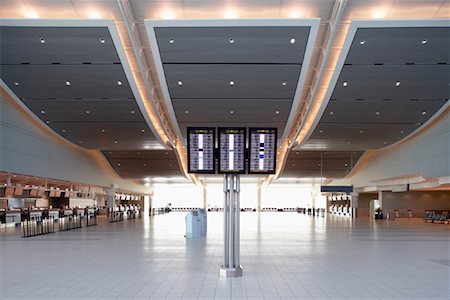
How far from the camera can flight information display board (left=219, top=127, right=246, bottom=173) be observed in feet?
29.1

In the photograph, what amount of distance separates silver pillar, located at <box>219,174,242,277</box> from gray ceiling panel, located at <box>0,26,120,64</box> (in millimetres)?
8039

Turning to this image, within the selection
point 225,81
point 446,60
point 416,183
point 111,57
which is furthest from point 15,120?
point 416,183

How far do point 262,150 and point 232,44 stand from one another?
7151 mm

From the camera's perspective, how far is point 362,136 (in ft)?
88.1

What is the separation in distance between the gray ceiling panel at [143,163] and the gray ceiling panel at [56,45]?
18.4m

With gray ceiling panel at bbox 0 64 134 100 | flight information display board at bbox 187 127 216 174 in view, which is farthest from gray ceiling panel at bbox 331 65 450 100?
flight information display board at bbox 187 127 216 174

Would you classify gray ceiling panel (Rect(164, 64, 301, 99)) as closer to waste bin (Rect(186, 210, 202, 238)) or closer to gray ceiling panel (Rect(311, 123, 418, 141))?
waste bin (Rect(186, 210, 202, 238))

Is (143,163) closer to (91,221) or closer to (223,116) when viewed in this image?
(91,221)

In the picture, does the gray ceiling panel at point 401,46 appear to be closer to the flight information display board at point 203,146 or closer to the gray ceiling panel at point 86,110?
the flight information display board at point 203,146

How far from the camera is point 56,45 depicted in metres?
15.2

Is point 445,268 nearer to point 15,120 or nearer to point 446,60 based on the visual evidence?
point 446,60

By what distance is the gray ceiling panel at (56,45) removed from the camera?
46.9 feet

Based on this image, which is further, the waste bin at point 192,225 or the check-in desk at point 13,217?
the check-in desk at point 13,217

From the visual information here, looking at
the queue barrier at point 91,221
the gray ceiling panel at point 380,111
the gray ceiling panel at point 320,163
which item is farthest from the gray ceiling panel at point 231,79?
the gray ceiling panel at point 320,163
